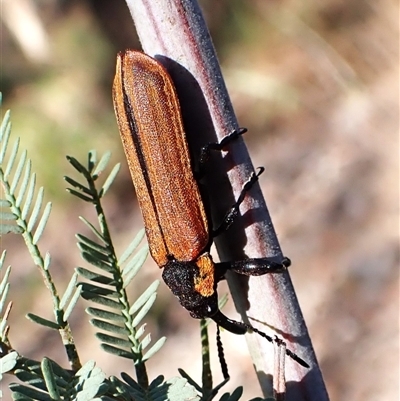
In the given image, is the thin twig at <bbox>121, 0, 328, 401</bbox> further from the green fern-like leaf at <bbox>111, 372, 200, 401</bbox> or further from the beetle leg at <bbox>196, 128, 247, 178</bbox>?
the green fern-like leaf at <bbox>111, 372, 200, 401</bbox>

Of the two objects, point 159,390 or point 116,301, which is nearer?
point 159,390

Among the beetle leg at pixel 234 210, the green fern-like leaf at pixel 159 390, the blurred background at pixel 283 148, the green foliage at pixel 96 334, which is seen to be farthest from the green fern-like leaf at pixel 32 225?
the blurred background at pixel 283 148

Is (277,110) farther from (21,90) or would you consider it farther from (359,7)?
(21,90)

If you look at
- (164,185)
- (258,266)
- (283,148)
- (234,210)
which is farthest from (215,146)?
(283,148)

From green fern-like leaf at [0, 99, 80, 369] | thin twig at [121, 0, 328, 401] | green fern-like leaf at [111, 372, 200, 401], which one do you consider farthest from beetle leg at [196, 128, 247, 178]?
green fern-like leaf at [111, 372, 200, 401]

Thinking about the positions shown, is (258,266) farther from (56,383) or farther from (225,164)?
(56,383)

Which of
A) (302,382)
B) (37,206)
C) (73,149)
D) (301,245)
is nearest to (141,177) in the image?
(37,206)

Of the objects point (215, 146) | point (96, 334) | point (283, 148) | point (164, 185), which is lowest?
point (96, 334)
